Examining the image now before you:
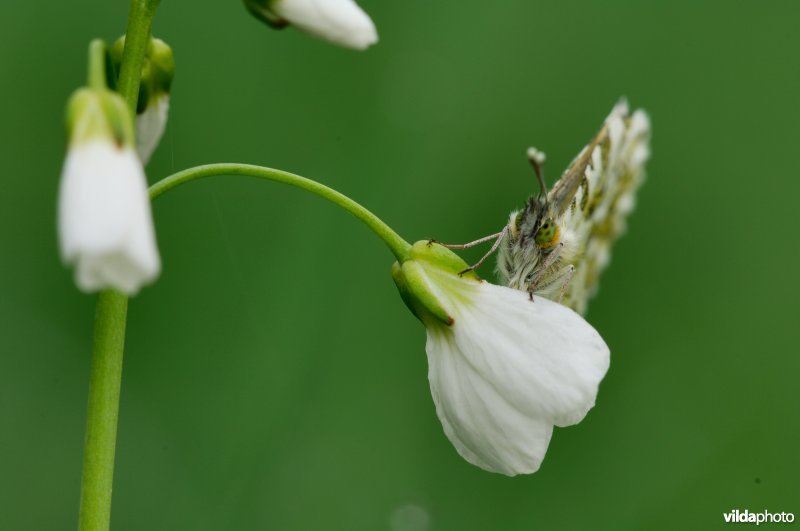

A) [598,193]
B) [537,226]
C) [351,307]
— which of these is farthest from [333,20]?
[351,307]

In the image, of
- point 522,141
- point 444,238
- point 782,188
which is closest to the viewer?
point 444,238

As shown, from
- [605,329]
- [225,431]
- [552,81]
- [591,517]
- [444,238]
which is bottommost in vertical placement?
[591,517]

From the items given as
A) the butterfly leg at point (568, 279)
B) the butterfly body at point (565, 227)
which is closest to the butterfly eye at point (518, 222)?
the butterfly body at point (565, 227)

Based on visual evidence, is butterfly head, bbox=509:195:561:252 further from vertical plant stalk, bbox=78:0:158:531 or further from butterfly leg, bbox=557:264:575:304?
vertical plant stalk, bbox=78:0:158:531

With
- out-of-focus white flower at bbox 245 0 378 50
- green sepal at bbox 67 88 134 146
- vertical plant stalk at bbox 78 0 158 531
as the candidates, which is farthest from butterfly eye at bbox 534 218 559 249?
green sepal at bbox 67 88 134 146

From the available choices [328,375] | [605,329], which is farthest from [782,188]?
[328,375]

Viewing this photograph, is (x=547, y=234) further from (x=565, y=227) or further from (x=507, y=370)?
(x=507, y=370)

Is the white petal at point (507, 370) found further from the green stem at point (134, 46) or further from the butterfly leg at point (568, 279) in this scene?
the green stem at point (134, 46)

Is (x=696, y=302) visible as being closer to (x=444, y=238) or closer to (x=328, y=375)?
(x=444, y=238)
